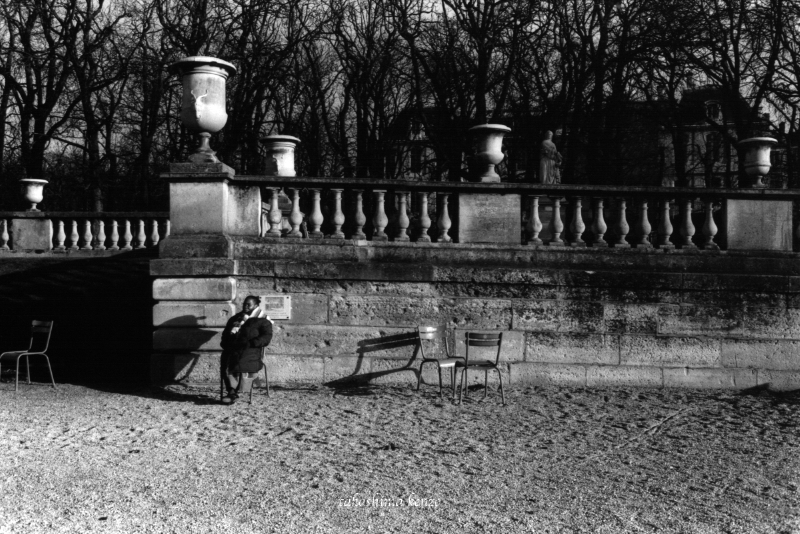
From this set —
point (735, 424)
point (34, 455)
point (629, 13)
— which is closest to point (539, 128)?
point (629, 13)

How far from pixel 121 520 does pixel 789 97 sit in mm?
18238

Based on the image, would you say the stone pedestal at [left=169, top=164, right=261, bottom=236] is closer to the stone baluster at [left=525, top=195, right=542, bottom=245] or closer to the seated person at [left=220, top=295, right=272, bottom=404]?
the seated person at [left=220, top=295, right=272, bottom=404]

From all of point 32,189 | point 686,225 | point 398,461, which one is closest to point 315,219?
point 398,461

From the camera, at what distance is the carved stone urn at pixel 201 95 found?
9133mm

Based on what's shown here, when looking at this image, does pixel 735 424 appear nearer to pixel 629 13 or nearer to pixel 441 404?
pixel 441 404

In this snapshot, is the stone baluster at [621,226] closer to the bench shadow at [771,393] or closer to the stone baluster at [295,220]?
the bench shadow at [771,393]

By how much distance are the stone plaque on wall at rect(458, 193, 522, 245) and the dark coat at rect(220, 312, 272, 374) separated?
98.8 inches

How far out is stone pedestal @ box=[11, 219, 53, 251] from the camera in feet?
47.5

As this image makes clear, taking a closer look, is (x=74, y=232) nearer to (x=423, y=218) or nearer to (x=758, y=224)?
(x=423, y=218)

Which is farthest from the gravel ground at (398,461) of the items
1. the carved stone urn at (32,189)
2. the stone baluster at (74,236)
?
the carved stone urn at (32,189)

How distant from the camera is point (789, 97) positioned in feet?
61.5

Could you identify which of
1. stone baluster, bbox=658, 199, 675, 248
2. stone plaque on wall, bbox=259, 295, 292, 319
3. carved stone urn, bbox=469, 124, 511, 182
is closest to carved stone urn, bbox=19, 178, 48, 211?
stone plaque on wall, bbox=259, 295, 292, 319

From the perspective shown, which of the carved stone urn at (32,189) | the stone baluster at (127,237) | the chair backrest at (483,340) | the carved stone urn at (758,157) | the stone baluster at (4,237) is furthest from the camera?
the carved stone urn at (32,189)

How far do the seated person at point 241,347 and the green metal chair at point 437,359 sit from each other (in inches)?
63.6
